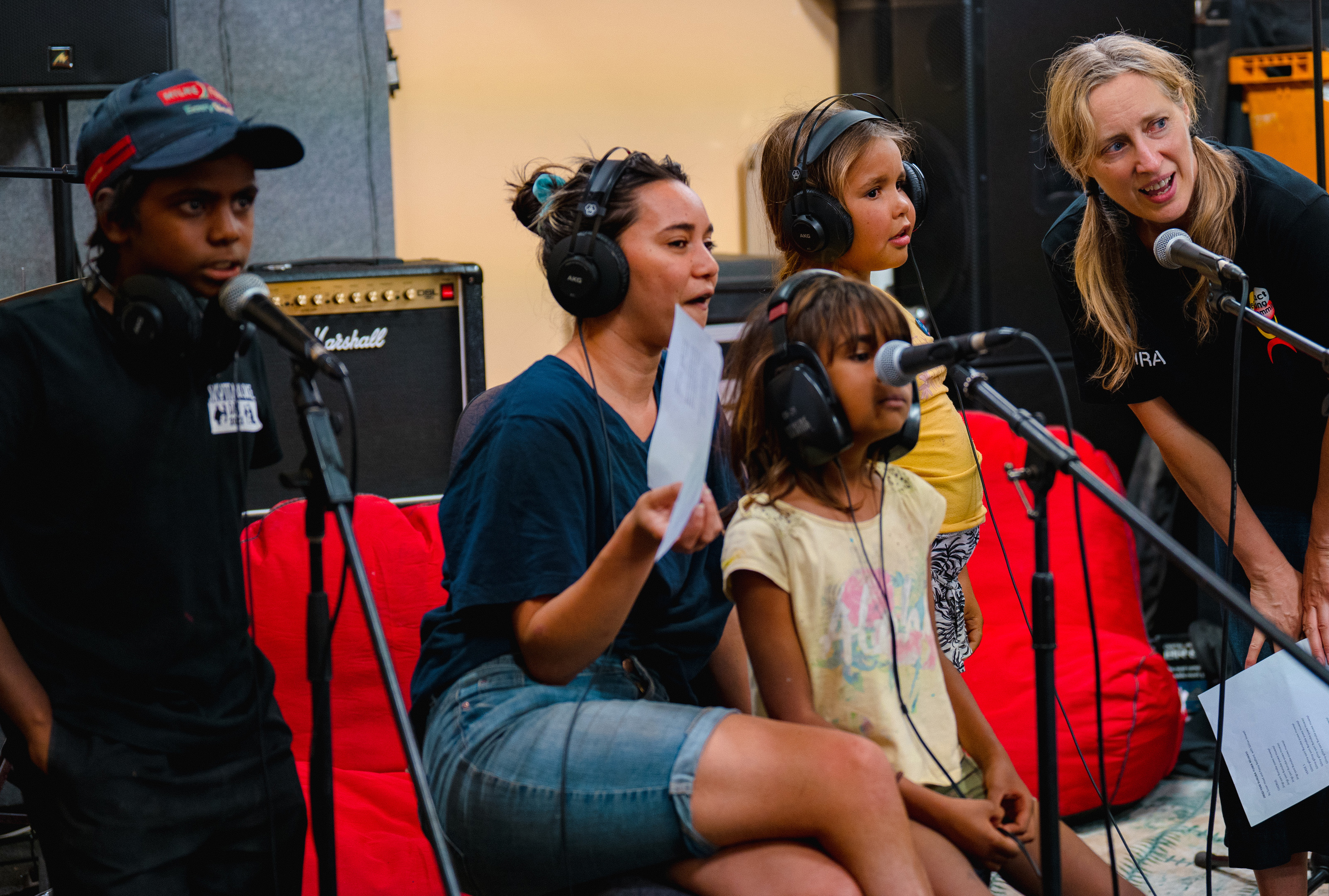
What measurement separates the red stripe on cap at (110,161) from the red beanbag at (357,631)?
3.15 feet

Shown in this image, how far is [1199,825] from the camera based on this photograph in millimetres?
2473

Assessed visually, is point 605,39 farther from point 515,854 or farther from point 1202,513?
point 515,854

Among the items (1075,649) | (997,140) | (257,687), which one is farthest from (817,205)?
(997,140)

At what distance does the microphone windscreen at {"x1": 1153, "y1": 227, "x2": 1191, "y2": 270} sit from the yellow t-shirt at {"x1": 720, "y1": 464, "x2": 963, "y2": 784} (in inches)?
22.3

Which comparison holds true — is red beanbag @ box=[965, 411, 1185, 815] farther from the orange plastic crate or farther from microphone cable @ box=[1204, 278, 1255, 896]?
the orange plastic crate

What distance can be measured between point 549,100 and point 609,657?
253cm

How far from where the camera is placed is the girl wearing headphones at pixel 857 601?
1.23m

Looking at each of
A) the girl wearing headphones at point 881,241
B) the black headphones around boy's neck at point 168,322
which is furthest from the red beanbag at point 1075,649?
the black headphones around boy's neck at point 168,322

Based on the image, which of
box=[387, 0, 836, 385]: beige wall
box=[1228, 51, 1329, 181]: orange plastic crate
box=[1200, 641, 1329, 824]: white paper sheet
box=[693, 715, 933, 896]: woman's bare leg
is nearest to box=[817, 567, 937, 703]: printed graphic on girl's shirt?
box=[693, 715, 933, 896]: woman's bare leg

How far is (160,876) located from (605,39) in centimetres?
290

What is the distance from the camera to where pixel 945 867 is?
119 centimetres

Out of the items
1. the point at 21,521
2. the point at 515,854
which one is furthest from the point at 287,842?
the point at 21,521

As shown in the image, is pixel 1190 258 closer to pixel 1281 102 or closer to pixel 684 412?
pixel 684 412

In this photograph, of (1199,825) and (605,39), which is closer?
(1199,825)
